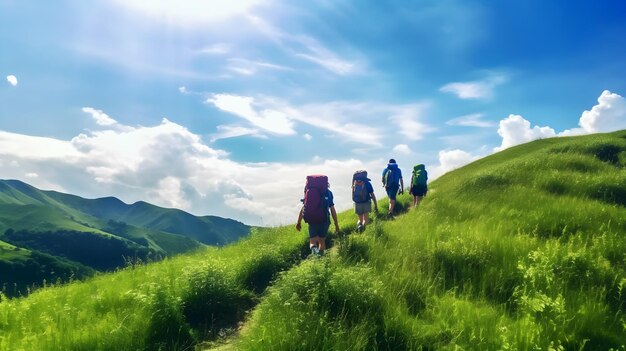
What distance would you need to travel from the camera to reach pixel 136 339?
21.8 feet

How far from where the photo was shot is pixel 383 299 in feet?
23.0

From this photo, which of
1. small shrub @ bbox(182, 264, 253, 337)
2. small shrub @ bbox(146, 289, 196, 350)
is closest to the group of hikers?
small shrub @ bbox(182, 264, 253, 337)

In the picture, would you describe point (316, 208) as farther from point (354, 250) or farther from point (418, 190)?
point (418, 190)

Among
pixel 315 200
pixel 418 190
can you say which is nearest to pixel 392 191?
pixel 418 190

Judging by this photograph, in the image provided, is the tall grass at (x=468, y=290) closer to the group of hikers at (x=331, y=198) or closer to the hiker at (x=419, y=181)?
the group of hikers at (x=331, y=198)

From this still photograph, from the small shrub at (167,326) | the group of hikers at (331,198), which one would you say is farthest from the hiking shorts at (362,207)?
the small shrub at (167,326)

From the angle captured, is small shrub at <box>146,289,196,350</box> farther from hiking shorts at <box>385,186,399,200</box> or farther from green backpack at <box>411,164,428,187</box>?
green backpack at <box>411,164,428,187</box>

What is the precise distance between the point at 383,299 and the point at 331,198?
5.87 m

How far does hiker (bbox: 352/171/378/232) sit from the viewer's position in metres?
16.8

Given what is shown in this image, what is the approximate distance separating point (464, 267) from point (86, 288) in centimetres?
882

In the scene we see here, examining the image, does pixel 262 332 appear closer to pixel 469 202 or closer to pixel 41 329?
pixel 41 329

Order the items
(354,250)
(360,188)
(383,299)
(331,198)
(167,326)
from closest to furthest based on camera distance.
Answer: (383,299) → (167,326) → (354,250) → (331,198) → (360,188)

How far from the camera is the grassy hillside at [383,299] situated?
6.12 m

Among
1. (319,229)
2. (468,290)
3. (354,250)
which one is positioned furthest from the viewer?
(319,229)
